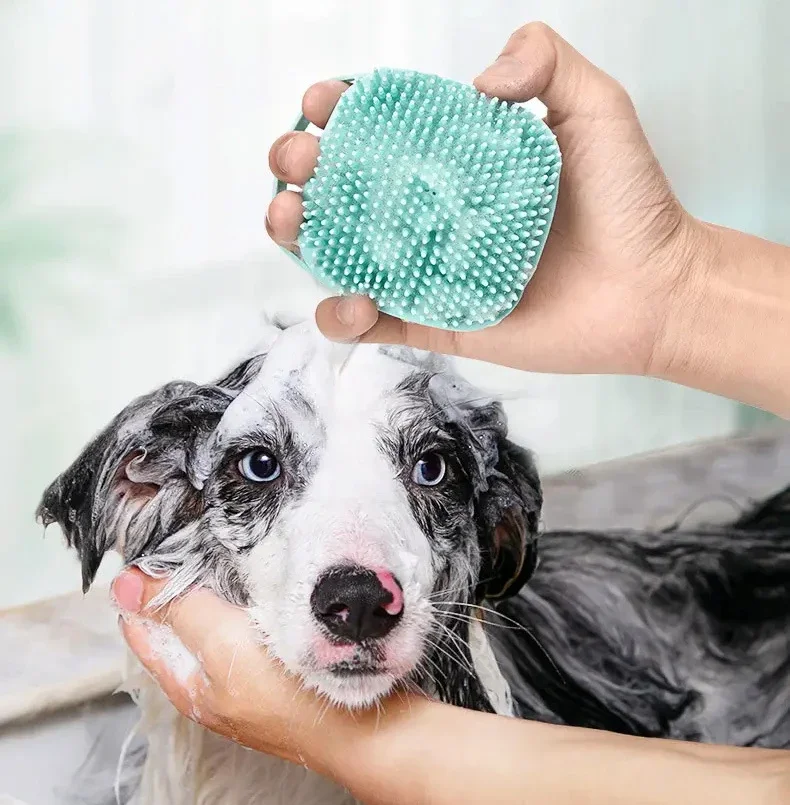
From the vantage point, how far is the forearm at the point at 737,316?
0.65 m

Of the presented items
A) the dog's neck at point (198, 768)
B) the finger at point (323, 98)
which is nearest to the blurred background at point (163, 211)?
the dog's neck at point (198, 768)

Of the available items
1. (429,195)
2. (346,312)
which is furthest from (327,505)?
(429,195)

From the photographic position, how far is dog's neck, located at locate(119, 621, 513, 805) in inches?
26.7

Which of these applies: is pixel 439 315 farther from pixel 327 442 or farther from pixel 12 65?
pixel 12 65

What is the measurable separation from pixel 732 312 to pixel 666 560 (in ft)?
0.86

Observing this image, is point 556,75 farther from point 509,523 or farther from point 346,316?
point 509,523

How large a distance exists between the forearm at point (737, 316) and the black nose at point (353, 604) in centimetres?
31

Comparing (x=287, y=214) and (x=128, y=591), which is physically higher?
(x=287, y=214)

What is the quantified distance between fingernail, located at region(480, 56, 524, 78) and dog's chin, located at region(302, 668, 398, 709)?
43cm

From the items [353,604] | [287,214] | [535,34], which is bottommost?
[353,604]

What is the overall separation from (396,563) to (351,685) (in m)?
0.10

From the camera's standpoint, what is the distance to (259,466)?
65cm

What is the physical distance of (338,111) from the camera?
0.50 metres

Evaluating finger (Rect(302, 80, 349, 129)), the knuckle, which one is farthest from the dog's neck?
the knuckle
